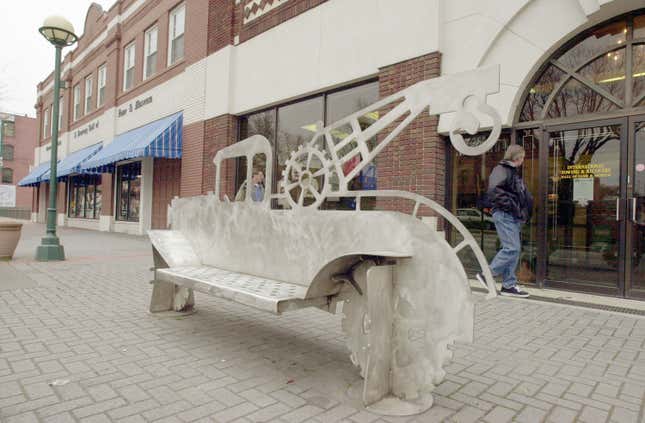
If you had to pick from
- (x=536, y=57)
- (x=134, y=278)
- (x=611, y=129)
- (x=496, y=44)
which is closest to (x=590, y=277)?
(x=611, y=129)

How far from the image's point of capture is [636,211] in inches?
221

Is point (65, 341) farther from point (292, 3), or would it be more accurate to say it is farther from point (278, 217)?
point (292, 3)

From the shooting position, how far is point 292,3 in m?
9.87

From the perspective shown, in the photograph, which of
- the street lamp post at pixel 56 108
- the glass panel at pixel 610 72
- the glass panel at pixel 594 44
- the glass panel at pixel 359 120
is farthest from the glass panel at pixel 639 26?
the street lamp post at pixel 56 108

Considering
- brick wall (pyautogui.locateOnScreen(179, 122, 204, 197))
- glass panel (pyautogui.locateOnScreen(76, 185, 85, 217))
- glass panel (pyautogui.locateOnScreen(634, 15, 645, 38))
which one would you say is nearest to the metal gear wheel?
glass panel (pyautogui.locateOnScreen(634, 15, 645, 38))

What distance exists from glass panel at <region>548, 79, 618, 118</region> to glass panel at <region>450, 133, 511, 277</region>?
0.83 m

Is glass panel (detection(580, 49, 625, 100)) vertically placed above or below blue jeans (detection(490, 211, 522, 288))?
above

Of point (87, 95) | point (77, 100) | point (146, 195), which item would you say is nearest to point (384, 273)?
point (146, 195)

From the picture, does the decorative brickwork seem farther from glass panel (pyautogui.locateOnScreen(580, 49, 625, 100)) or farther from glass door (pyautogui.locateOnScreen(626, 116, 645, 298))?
glass door (pyautogui.locateOnScreen(626, 116, 645, 298))

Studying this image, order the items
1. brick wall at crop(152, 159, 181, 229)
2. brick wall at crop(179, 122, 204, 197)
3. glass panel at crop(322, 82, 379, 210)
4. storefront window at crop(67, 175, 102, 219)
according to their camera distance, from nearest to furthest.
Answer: glass panel at crop(322, 82, 379, 210)
brick wall at crop(179, 122, 204, 197)
brick wall at crop(152, 159, 181, 229)
storefront window at crop(67, 175, 102, 219)

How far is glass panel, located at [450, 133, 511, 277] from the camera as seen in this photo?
6988mm

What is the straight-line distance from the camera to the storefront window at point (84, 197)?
844 inches

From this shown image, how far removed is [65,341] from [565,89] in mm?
7105

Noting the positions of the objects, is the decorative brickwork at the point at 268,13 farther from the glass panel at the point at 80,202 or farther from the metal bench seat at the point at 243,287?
the glass panel at the point at 80,202
